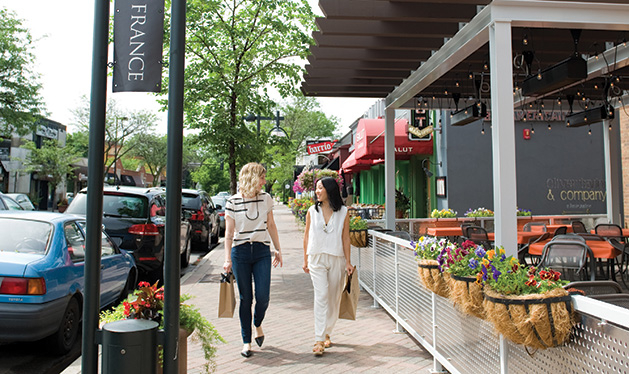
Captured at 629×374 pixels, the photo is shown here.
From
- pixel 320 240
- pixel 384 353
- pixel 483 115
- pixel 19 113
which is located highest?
pixel 19 113

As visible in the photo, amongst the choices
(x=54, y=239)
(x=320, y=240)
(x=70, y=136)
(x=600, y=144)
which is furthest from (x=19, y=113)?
(x=70, y=136)

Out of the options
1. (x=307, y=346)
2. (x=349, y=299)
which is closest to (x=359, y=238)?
(x=349, y=299)

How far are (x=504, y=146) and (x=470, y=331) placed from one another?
2.61 metres

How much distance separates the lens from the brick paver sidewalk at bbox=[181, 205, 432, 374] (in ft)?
14.7

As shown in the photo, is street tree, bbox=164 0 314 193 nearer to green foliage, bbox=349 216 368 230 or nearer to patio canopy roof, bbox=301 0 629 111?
patio canopy roof, bbox=301 0 629 111

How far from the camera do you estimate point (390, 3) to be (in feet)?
20.7

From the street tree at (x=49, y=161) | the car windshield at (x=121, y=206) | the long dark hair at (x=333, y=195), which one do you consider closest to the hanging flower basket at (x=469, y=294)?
the long dark hair at (x=333, y=195)

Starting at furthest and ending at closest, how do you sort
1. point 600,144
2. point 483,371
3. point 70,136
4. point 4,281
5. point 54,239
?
1. point 70,136
2. point 600,144
3. point 54,239
4. point 4,281
5. point 483,371

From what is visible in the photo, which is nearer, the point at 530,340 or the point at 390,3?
the point at 530,340

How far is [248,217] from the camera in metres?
4.95

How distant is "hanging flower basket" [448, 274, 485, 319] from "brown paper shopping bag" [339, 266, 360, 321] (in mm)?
1749

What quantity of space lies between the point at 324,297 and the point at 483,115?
252 inches

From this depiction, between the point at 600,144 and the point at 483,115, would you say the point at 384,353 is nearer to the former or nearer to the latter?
the point at 483,115

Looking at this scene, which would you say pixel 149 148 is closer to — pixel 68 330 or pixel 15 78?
pixel 15 78
